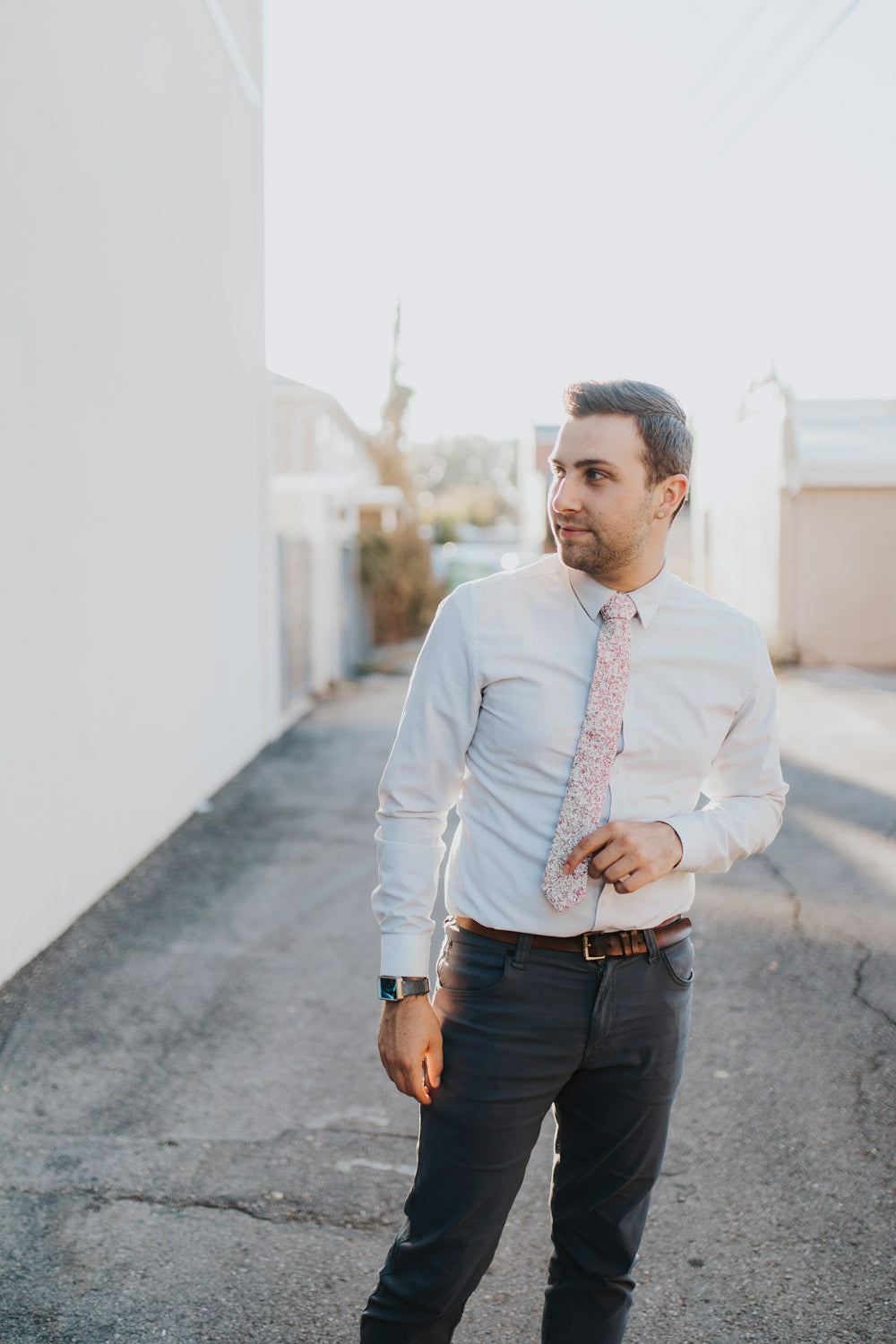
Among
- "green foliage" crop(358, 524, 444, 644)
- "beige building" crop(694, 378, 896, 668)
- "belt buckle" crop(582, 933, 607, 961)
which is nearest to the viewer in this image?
"belt buckle" crop(582, 933, 607, 961)

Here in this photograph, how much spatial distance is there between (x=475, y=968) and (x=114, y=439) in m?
4.79

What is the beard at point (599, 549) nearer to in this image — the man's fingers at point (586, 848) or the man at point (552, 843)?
the man at point (552, 843)

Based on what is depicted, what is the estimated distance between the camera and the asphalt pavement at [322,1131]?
8.24ft

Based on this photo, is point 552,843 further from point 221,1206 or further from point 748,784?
point 221,1206

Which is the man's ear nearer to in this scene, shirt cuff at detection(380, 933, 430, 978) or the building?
shirt cuff at detection(380, 933, 430, 978)

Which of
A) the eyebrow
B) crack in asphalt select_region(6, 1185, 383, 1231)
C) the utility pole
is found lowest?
crack in asphalt select_region(6, 1185, 383, 1231)

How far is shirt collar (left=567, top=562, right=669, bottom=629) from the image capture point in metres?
1.90

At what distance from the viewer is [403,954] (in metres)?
1.85

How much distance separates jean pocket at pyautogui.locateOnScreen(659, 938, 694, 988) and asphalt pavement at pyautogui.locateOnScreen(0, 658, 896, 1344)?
1.01m

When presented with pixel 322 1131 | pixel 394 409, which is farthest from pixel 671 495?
pixel 394 409

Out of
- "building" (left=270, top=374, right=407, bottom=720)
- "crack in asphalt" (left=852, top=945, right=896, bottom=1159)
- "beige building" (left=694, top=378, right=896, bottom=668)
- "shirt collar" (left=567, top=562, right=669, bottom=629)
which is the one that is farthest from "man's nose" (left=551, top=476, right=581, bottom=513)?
"beige building" (left=694, top=378, right=896, bottom=668)

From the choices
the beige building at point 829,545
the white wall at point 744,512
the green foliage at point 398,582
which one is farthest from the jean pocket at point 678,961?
the green foliage at point 398,582

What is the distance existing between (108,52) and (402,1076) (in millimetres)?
5833

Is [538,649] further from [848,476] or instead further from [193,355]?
[848,476]
